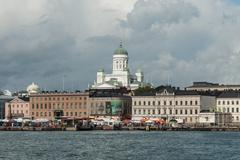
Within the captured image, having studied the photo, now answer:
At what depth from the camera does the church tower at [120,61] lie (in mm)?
175250

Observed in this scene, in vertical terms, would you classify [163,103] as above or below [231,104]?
above

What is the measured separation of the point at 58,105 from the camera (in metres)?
150

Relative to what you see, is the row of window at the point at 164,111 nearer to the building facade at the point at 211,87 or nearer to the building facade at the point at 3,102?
the building facade at the point at 211,87

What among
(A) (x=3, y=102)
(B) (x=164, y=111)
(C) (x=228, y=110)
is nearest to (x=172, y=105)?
(B) (x=164, y=111)

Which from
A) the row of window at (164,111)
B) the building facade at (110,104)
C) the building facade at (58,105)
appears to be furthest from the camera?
the building facade at (58,105)

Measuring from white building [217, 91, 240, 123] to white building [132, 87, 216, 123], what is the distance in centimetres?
133

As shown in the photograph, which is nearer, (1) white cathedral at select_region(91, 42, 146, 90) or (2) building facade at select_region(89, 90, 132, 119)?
(2) building facade at select_region(89, 90, 132, 119)

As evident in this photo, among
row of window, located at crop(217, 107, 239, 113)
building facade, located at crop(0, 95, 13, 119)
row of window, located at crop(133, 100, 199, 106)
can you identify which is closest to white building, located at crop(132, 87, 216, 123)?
row of window, located at crop(133, 100, 199, 106)

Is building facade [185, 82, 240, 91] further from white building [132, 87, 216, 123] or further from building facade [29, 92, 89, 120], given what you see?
building facade [29, 92, 89, 120]

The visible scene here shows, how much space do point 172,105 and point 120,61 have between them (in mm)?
35332

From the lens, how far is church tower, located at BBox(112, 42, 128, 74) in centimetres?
17525

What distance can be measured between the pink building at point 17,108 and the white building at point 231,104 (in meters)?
35.7

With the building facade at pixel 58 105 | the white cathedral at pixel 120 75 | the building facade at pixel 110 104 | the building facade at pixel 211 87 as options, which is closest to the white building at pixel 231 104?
the building facade at pixel 110 104

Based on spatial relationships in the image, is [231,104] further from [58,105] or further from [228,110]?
[58,105]
